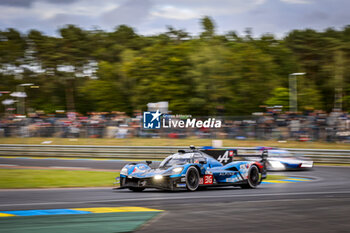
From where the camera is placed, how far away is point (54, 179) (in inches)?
598

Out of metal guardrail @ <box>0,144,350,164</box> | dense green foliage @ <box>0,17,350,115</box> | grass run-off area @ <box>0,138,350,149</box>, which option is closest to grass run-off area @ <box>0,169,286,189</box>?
grass run-off area @ <box>0,138,350,149</box>

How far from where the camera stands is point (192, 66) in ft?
152

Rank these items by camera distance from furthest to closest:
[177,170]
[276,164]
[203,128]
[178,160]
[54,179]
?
1. [203,128]
2. [276,164]
3. [54,179]
4. [178,160]
5. [177,170]

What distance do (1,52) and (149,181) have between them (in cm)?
5361

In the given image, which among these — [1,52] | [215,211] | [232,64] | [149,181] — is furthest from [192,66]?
[215,211]

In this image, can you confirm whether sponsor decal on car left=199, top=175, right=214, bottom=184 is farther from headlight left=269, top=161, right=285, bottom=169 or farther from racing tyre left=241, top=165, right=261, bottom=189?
headlight left=269, top=161, right=285, bottom=169

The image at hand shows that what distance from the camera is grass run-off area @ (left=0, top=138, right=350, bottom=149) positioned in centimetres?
2305

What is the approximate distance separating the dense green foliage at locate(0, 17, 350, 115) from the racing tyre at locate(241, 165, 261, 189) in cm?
2534

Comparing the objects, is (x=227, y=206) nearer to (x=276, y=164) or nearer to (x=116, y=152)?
(x=276, y=164)

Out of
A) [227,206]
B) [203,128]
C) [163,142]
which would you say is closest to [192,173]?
[227,206]

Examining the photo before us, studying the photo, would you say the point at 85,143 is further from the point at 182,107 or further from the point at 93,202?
the point at 182,107

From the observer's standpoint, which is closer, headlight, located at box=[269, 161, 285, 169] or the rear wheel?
the rear wheel

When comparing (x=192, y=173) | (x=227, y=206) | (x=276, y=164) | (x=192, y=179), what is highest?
(x=192, y=173)

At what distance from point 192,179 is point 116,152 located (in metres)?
13.4
